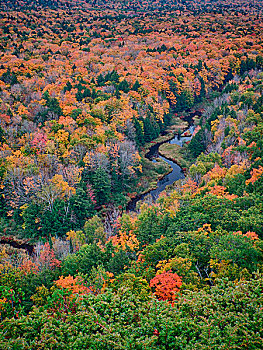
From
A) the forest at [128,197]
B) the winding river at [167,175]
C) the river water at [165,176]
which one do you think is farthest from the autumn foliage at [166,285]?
the winding river at [167,175]

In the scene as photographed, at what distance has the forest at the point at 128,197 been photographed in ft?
67.0

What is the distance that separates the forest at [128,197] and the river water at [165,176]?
0.40 metres

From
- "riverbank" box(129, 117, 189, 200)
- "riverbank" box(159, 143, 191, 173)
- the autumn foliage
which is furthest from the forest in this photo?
"riverbank" box(159, 143, 191, 173)

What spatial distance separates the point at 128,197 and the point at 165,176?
11.9 metres

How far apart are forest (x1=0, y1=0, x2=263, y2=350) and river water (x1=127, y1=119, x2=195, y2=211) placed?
399mm

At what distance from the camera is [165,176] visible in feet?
236

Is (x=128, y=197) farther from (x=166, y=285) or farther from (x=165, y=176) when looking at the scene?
(x=166, y=285)

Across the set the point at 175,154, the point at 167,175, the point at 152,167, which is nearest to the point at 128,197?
the point at 167,175

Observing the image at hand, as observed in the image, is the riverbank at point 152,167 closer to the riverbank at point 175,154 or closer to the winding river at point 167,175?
the winding river at point 167,175

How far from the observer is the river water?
63594 millimetres

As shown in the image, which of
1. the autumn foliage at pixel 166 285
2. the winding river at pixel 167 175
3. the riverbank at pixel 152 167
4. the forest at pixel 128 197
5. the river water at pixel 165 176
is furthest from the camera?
the riverbank at pixel 152 167

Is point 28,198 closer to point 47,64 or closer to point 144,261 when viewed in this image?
point 144,261

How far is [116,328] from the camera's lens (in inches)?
774

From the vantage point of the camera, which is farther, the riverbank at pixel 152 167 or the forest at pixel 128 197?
the riverbank at pixel 152 167
